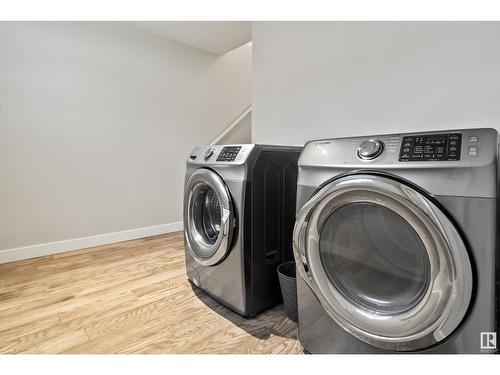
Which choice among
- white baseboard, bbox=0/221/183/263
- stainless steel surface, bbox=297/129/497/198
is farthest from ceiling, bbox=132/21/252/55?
stainless steel surface, bbox=297/129/497/198

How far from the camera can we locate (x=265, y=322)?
1270mm

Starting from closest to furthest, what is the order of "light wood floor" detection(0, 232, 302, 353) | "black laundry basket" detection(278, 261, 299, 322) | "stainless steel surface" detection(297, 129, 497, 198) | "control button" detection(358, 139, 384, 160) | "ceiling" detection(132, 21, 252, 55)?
"stainless steel surface" detection(297, 129, 497, 198) < "control button" detection(358, 139, 384, 160) < "light wood floor" detection(0, 232, 302, 353) < "black laundry basket" detection(278, 261, 299, 322) < "ceiling" detection(132, 21, 252, 55)

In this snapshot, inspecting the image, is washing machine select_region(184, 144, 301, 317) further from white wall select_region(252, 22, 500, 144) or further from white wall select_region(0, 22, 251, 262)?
white wall select_region(0, 22, 251, 262)

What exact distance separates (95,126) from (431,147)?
8.30 feet

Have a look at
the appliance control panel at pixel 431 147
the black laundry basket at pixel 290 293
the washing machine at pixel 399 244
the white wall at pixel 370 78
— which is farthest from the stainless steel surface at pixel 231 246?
the white wall at pixel 370 78

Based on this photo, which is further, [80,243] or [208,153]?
[80,243]

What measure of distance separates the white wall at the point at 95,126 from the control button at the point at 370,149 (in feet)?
7.63

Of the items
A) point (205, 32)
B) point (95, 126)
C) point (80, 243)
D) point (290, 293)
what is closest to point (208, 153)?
point (290, 293)

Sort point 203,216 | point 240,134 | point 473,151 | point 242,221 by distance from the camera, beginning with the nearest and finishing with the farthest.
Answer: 1. point 473,151
2. point 242,221
3. point 203,216
4. point 240,134

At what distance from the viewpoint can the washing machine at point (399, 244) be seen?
0.65 meters

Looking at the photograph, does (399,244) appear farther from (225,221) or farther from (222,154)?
(222,154)

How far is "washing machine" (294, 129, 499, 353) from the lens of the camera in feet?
2.15

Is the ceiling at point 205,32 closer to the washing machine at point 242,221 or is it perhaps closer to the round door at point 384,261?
the washing machine at point 242,221

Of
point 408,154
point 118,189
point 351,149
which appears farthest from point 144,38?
point 408,154
